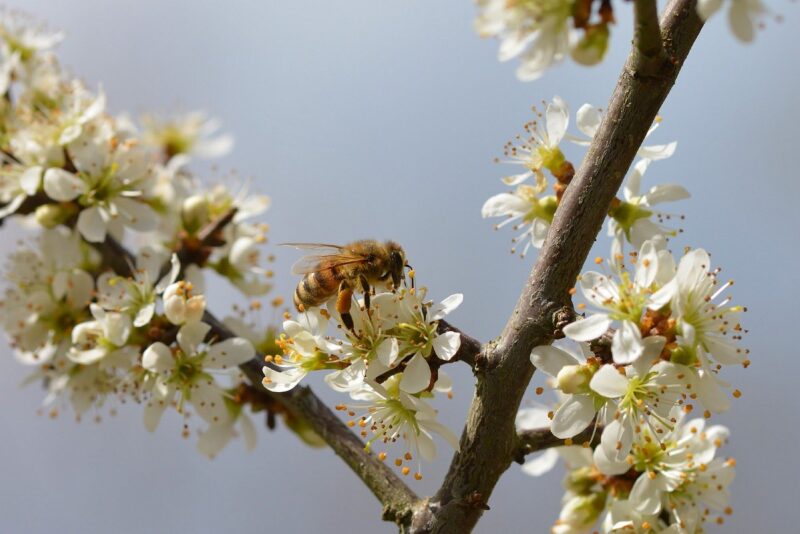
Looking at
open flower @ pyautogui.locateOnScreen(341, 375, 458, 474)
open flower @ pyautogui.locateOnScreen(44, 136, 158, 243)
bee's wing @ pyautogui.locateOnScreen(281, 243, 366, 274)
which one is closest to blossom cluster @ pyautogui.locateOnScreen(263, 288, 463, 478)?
open flower @ pyautogui.locateOnScreen(341, 375, 458, 474)

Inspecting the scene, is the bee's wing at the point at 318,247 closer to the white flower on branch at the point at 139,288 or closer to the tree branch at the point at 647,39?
the white flower on branch at the point at 139,288

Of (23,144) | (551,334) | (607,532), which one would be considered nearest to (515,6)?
(551,334)

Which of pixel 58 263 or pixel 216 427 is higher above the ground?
pixel 58 263

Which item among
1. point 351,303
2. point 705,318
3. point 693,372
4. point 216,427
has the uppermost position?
point 705,318

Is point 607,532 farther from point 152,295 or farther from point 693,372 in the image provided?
point 152,295

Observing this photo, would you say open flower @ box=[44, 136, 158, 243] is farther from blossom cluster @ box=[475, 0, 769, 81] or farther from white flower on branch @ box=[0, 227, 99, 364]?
blossom cluster @ box=[475, 0, 769, 81]

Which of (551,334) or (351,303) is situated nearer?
(551,334)

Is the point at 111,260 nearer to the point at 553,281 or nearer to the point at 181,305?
the point at 181,305
